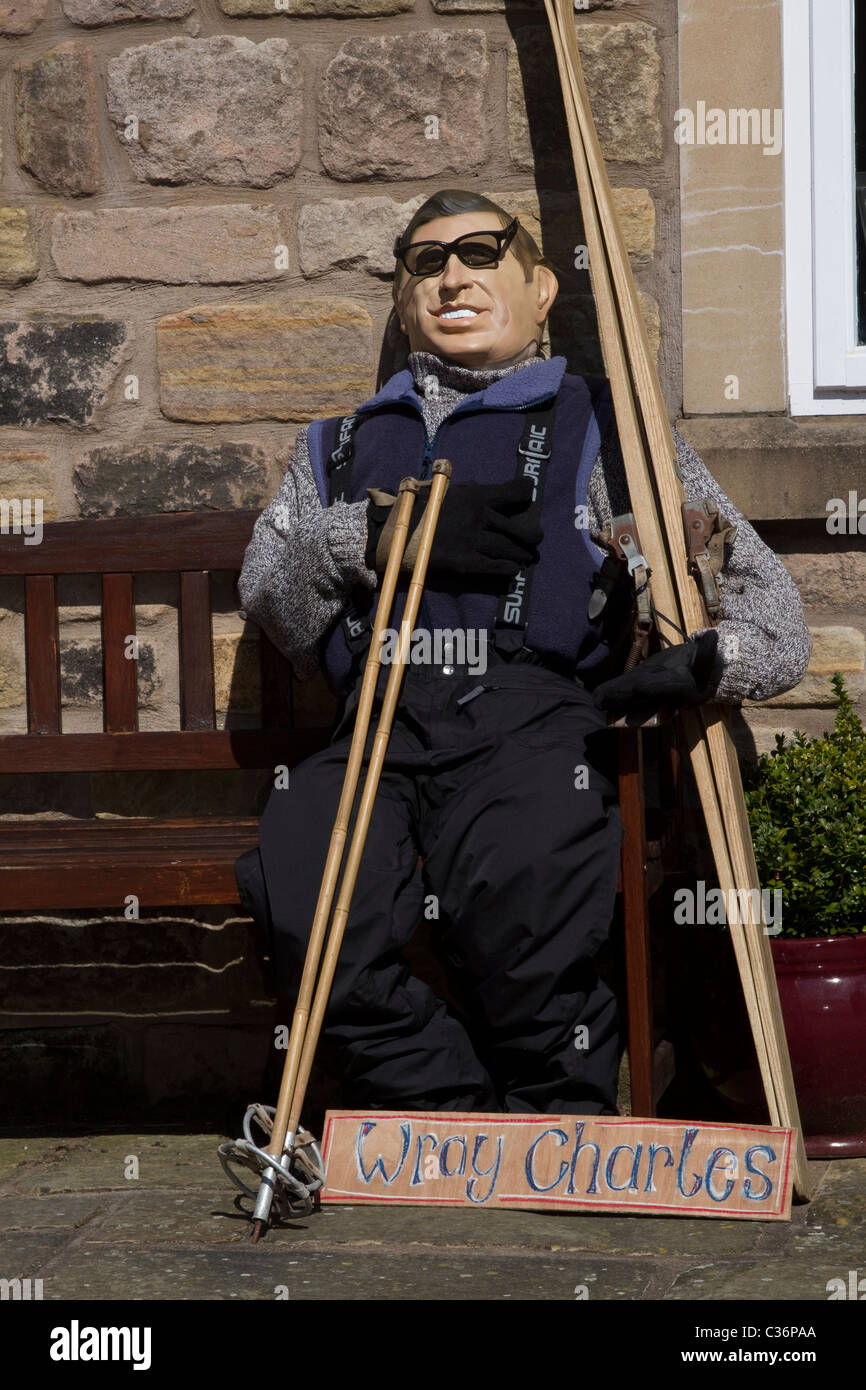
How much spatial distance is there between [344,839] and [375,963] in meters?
0.23

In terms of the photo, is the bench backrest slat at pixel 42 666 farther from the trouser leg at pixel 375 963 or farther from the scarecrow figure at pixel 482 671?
the trouser leg at pixel 375 963

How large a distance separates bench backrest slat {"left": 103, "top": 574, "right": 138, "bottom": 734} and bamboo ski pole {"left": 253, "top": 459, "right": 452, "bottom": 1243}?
740 mm

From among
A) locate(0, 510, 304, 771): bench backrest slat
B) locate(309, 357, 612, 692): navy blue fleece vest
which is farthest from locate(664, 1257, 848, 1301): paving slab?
locate(0, 510, 304, 771): bench backrest slat

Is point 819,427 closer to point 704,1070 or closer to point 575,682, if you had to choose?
point 575,682

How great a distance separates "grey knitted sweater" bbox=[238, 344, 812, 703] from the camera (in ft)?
9.22

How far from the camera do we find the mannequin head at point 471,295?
314cm

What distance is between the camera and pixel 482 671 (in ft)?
9.53

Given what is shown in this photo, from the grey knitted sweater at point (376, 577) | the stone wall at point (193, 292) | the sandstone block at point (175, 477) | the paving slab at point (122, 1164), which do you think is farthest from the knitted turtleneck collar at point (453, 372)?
the paving slab at point (122, 1164)

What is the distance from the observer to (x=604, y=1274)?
229cm

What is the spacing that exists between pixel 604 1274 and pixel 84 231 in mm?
2478

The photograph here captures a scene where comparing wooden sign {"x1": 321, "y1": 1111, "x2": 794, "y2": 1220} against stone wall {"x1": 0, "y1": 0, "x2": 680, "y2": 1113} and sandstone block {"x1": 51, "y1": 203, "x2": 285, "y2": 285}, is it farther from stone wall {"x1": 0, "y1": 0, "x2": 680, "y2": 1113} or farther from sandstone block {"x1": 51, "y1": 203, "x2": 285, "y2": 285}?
sandstone block {"x1": 51, "y1": 203, "x2": 285, "y2": 285}

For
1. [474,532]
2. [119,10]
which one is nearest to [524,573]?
[474,532]

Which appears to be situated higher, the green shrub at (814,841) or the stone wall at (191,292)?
the stone wall at (191,292)

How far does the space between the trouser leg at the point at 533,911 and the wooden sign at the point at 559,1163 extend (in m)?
0.16
